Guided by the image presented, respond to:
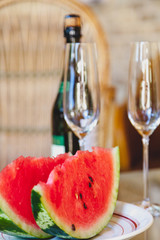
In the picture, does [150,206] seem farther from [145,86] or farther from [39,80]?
[39,80]

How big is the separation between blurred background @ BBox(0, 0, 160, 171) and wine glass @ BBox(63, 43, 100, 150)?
28.8 inches

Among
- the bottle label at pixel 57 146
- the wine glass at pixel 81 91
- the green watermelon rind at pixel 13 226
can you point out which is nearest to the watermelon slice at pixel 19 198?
the green watermelon rind at pixel 13 226

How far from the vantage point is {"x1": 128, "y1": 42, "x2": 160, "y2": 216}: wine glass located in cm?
76

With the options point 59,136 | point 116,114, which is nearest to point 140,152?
point 116,114

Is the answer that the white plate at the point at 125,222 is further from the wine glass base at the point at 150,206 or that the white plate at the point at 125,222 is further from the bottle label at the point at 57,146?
Answer: the bottle label at the point at 57,146

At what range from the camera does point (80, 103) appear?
77 cm

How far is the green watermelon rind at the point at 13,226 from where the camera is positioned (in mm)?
524

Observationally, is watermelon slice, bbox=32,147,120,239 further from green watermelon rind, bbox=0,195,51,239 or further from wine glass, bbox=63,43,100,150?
wine glass, bbox=63,43,100,150

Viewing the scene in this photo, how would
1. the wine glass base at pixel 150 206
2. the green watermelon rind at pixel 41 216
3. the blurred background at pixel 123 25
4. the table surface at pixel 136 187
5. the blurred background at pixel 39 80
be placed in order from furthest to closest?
the blurred background at pixel 123 25 < the blurred background at pixel 39 80 < the table surface at pixel 136 187 < the wine glass base at pixel 150 206 < the green watermelon rind at pixel 41 216

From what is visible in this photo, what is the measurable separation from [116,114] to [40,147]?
0.45 metres

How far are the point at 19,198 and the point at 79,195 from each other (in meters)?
0.08

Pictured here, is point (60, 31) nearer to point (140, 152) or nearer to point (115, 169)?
point (140, 152)

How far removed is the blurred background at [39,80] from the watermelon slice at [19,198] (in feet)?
3.19

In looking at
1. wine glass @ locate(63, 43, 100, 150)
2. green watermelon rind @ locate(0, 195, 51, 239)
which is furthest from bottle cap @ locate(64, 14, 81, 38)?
green watermelon rind @ locate(0, 195, 51, 239)
